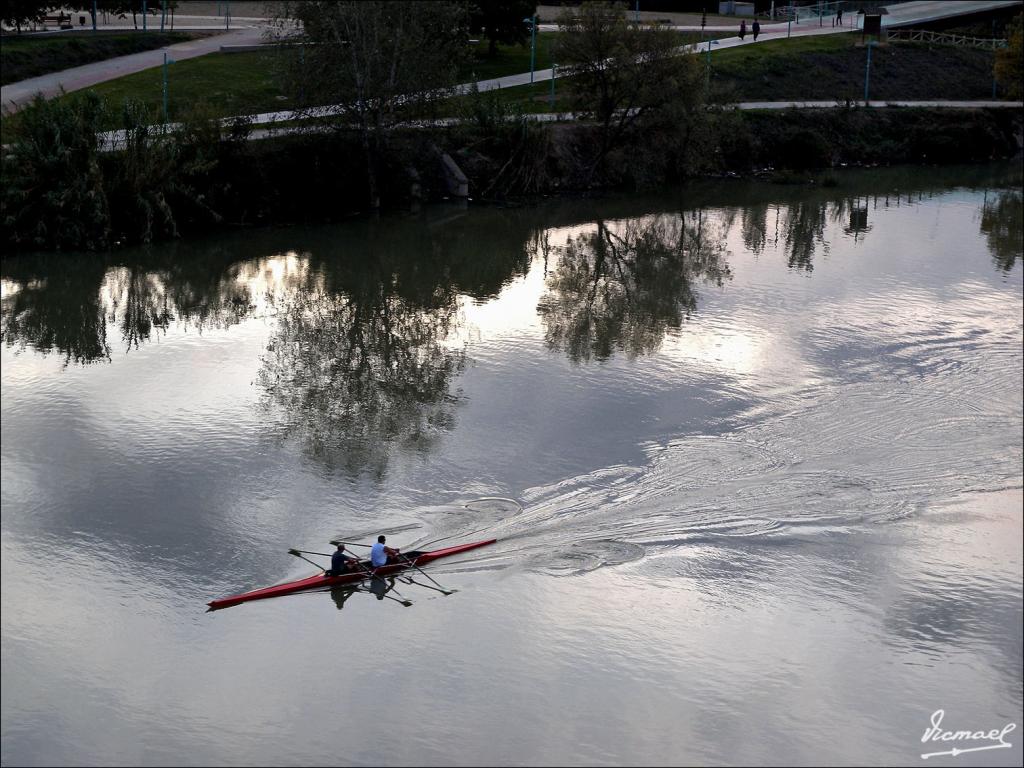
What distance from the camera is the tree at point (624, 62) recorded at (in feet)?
169

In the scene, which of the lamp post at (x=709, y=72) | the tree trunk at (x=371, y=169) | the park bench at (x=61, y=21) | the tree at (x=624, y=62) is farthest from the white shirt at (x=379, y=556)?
the park bench at (x=61, y=21)

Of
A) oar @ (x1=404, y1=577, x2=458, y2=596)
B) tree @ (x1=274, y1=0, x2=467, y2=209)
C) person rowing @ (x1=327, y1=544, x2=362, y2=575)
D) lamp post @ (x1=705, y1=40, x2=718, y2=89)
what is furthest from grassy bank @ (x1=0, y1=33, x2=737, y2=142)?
oar @ (x1=404, y1=577, x2=458, y2=596)

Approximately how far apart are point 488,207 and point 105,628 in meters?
34.3

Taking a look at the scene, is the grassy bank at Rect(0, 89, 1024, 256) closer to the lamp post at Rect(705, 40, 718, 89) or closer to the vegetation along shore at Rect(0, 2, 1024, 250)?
the vegetation along shore at Rect(0, 2, 1024, 250)

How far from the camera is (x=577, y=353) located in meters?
31.3

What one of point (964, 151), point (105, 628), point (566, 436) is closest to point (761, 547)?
point (566, 436)

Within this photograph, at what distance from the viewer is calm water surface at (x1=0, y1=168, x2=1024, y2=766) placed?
55.2 ft

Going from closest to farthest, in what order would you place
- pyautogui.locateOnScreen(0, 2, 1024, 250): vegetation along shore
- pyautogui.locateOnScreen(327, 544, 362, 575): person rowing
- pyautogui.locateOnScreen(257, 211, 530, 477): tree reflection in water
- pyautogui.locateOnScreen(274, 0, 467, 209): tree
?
pyautogui.locateOnScreen(327, 544, 362, 575): person rowing
pyautogui.locateOnScreen(257, 211, 530, 477): tree reflection in water
pyautogui.locateOnScreen(0, 2, 1024, 250): vegetation along shore
pyautogui.locateOnScreen(274, 0, 467, 209): tree

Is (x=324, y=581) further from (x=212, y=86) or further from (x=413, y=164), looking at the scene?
(x=212, y=86)

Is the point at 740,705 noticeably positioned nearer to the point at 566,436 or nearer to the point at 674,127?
the point at 566,436

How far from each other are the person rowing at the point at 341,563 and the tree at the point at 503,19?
44338 mm

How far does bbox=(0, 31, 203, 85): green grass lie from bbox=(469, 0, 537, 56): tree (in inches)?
574

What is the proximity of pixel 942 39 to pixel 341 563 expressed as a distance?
7582cm

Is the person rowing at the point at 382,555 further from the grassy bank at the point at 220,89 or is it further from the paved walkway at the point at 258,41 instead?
the paved walkway at the point at 258,41
